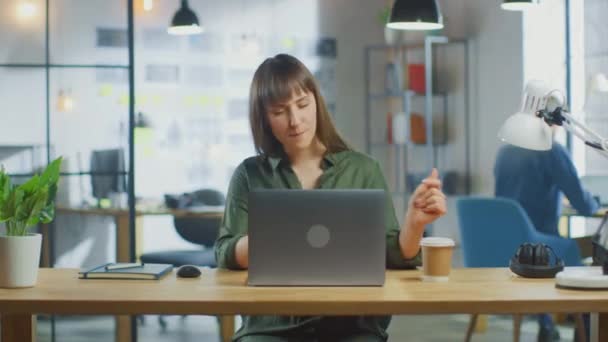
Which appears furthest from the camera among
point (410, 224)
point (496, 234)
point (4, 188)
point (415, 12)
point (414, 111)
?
point (414, 111)

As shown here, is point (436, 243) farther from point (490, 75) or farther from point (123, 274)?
point (490, 75)

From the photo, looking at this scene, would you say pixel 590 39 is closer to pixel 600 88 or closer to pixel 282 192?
pixel 600 88

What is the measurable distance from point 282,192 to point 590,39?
4.73m

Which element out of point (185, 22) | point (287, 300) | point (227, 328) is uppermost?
point (185, 22)

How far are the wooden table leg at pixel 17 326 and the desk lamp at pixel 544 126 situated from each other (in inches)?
50.1

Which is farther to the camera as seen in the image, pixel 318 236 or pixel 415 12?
pixel 415 12

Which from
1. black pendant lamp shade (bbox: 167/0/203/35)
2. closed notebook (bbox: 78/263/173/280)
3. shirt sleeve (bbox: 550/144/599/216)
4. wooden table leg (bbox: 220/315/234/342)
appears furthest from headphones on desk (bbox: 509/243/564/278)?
black pendant lamp shade (bbox: 167/0/203/35)

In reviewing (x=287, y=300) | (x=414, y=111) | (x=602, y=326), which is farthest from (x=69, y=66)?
(x=414, y=111)

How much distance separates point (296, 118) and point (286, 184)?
20 cm

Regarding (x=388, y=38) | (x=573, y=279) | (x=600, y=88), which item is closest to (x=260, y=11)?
(x=388, y=38)

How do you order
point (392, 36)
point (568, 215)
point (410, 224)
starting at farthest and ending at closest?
point (392, 36)
point (568, 215)
point (410, 224)

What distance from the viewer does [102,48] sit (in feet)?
16.2

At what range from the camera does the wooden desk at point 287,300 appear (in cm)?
216

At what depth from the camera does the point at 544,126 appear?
2502mm
